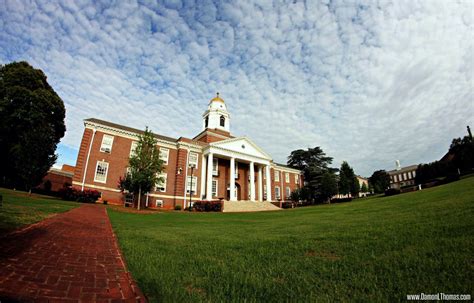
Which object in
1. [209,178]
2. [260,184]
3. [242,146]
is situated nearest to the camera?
[209,178]

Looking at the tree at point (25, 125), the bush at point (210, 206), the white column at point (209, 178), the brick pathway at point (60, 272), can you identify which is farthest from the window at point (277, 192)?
the brick pathway at point (60, 272)

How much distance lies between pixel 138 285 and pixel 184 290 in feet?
2.40

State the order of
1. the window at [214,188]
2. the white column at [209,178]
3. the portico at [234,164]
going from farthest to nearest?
the window at [214,188] < the portico at [234,164] < the white column at [209,178]

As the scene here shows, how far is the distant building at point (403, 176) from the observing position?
88.1m

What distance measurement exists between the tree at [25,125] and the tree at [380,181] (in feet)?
219

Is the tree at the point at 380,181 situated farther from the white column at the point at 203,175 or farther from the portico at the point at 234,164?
the white column at the point at 203,175

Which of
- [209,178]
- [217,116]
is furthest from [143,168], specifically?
[217,116]

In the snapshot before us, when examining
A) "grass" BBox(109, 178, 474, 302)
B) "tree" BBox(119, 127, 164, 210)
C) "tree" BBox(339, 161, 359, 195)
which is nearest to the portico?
"tree" BBox(119, 127, 164, 210)

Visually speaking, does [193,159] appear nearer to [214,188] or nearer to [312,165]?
[214,188]

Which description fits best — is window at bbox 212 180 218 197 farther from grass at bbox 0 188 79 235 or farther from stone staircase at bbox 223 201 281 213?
grass at bbox 0 188 79 235

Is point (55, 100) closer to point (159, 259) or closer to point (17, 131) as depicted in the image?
point (17, 131)

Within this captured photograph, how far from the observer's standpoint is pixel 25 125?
23594 millimetres

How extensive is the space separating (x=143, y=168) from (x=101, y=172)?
7.74m

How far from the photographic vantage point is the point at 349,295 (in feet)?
7.89
